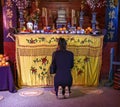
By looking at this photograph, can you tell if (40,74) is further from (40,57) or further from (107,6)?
(107,6)

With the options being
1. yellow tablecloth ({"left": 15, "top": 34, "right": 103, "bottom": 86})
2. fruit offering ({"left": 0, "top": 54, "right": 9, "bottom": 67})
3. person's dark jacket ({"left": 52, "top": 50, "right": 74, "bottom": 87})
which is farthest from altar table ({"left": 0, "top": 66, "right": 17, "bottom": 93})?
person's dark jacket ({"left": 52, "top": 50, "right": 74, "bottom": 87})

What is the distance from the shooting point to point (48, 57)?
16.6ft

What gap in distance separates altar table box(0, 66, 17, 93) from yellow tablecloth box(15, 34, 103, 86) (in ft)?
1.02

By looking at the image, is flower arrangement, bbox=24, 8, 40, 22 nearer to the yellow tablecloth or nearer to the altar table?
the yellow tablecloth

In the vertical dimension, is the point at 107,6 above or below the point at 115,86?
above

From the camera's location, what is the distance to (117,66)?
18.3ft

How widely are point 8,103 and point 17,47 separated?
3.71ft

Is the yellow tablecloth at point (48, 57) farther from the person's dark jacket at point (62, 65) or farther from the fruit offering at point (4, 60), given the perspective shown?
the person's dark jacket at point (62, 65)

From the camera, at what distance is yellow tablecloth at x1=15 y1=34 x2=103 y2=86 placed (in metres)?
5.00

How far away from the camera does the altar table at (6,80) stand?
15.7 ft

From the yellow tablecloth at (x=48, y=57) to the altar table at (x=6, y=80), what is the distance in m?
0.31

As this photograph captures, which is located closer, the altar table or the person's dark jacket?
the person's dark jacket

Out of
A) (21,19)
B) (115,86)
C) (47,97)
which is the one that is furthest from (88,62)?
(21,19)

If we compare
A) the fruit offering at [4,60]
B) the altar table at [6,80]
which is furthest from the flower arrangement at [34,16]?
the altar table at [6,80]
